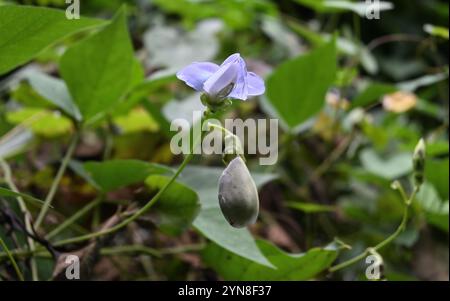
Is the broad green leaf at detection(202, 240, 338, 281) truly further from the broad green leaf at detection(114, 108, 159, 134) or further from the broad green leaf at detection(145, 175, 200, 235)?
the broad green leaf at detection(114, 108, 159, 134)

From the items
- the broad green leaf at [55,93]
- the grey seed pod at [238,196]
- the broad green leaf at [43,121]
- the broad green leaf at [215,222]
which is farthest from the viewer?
the broad green leaf at [43,121]

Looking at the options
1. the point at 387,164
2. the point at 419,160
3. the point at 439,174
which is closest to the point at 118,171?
the point at 419,160

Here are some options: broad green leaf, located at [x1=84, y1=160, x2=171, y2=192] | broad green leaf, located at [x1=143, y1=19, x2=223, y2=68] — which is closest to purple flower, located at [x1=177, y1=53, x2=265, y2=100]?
broad green leaf, located at [x1=84, y1=160, x2=171, y2=192]

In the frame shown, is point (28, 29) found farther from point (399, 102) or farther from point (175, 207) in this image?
point (399, 102)

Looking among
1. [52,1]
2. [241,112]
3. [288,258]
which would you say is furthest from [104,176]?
[52,1]

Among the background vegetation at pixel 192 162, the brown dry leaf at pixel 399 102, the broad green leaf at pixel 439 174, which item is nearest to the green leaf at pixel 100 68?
the background vegetation at pixel 192 162

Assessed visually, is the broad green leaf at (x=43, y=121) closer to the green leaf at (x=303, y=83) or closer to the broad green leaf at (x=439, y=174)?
the green leaf at (x=303, y=83)
